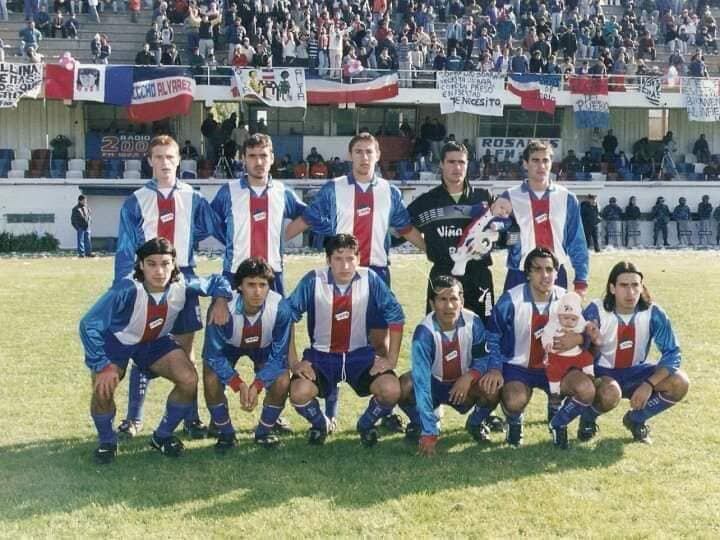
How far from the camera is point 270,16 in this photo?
28.2 m

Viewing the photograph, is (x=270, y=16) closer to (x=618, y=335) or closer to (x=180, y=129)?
(x=180, y=129)

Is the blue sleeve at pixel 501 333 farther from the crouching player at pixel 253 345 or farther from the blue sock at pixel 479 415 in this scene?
the crouching player at pixel 253 345

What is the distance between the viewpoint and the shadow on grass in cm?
469

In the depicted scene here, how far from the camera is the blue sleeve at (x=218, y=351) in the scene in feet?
18.1

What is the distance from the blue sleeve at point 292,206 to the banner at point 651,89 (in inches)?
946

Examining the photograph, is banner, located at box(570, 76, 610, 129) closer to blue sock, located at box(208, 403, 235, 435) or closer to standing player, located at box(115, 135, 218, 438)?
standing player, located at box(115, 135, 218, 438)

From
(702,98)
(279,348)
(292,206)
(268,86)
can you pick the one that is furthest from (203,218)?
(702,98)

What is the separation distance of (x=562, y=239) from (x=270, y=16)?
23.5m

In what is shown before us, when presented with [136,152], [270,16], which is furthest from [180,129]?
[270,16]

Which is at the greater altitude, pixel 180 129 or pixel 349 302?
pixel 180 129

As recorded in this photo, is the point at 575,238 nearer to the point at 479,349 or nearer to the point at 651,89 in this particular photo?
the point at 479,349

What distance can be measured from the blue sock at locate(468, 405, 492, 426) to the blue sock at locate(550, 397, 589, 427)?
453mm

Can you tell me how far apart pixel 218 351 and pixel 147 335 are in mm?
473

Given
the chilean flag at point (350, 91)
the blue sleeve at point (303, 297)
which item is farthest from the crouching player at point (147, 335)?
the chilean flag at point (350, 91)
